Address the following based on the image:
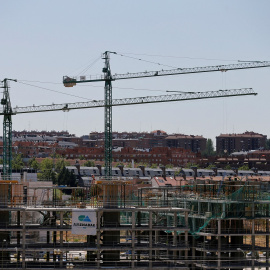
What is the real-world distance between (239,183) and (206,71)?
57033 mm

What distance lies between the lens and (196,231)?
49062mm

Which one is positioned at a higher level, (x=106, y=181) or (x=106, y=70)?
(x=106, y=70)

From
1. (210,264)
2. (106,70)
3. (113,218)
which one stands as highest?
(106,70)

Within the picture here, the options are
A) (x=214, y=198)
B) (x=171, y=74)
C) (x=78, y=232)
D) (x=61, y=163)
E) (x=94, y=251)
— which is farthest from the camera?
(x=61, y=163)

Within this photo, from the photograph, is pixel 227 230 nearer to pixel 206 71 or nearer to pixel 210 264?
pixel 210 264

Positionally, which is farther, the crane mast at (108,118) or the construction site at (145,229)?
the crane mast at (108,118)

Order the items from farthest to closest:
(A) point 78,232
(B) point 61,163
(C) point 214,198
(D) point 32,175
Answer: (B) point 61,163
(D) point 32,175
(C) point 214,198
(A) point 78,232

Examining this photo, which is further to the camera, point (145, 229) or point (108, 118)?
point (108, 118)

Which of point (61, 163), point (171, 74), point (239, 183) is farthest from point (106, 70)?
point (61, 163)

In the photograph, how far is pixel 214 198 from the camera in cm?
5056

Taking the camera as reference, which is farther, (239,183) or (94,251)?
(239,183)

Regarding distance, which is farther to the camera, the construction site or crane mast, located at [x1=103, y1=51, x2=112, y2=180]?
crane mast, located at [x1=103, y1=51, x2=112, y2=180]

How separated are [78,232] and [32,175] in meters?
55.1

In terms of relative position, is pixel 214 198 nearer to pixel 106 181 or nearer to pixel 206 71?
pixel 106 181
